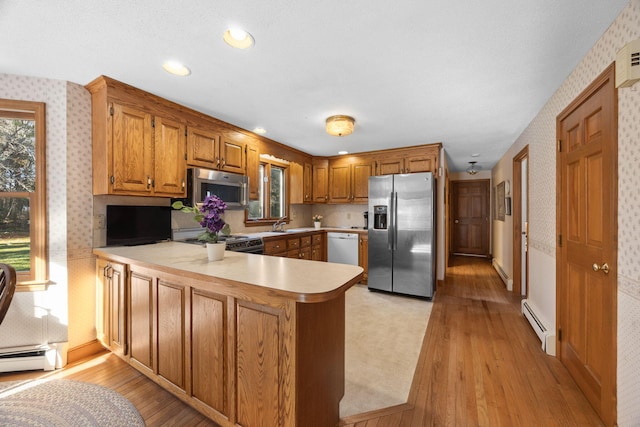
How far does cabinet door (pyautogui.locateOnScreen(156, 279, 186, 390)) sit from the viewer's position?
1.64m

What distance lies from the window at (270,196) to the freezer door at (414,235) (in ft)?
6.62

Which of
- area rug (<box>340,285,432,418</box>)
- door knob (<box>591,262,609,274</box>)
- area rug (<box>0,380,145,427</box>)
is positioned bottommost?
area rug (<box>340,285,432,418</box>)

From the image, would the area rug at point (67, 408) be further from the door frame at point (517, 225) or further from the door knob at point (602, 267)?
the door frame at point (517, 225)

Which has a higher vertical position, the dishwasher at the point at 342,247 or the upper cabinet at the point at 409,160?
the upper cabinet at the point at 409,160

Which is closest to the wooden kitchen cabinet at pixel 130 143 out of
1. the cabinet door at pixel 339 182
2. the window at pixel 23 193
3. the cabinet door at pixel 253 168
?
the window at pixel 23 193

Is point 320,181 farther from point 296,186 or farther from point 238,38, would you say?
point 238,38

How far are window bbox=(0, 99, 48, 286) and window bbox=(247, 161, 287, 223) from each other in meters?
2.25

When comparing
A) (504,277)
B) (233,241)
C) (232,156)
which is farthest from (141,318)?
(504,277)

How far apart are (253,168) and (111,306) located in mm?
2224

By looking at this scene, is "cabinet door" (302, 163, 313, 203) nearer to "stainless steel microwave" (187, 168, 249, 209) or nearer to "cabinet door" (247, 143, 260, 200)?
"cabinet door" (247, 143, 260, 200)

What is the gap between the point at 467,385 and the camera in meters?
1.94

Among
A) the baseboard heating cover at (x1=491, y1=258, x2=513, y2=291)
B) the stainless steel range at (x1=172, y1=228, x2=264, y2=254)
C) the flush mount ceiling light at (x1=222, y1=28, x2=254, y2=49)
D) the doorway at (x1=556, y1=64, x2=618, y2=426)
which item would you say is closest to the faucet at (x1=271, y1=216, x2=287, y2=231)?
the stainless steel range at (x1=172, y1=228, x2=264, y2=254)

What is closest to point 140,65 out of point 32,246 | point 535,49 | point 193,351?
point 32,246

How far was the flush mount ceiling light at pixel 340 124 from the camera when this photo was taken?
9.77ft
